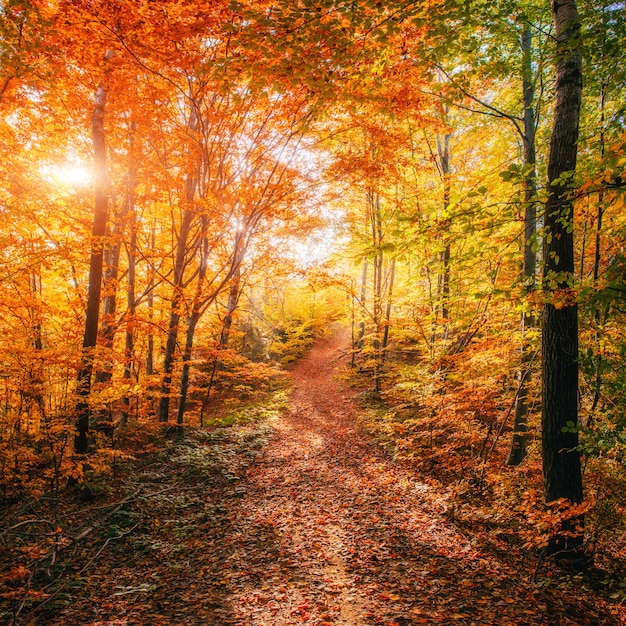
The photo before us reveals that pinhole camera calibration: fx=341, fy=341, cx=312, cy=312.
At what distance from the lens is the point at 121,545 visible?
5.55 m

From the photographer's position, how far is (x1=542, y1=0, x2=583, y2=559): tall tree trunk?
4477mm

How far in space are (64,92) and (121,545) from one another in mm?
9687

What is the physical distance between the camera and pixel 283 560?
17.1 feet

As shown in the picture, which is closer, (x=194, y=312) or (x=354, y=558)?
(x=354, y=558)

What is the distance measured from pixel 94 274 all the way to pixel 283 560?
678 cm

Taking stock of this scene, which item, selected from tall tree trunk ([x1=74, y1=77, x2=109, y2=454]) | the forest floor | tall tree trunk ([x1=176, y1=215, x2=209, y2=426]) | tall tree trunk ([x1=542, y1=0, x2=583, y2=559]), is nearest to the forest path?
the forest floor

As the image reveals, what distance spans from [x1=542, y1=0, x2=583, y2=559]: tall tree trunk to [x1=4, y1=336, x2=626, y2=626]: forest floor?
1072 millimetres

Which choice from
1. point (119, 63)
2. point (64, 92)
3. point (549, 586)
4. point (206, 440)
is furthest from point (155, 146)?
point (549, 586)

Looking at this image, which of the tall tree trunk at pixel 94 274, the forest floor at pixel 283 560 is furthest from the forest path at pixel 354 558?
the tall tree trunk at pixel 94 274

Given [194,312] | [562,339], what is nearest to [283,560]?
[562,339]

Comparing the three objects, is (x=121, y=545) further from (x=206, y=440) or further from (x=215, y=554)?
(x=206, y=440)

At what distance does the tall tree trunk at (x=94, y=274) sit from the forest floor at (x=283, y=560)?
5.13 feet

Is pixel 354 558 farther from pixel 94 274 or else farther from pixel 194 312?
pixel 94 274

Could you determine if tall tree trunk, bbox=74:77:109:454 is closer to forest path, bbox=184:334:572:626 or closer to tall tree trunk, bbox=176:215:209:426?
tall tree trunk, bbox=176:215:209:426
